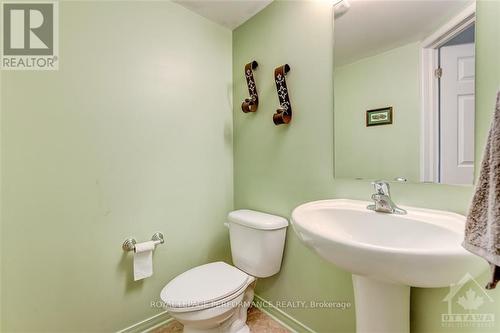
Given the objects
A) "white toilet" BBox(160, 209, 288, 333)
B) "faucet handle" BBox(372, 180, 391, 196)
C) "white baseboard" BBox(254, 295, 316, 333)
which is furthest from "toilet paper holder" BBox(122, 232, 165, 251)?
"faucet handle" BBox(372, 180, 391, 196)

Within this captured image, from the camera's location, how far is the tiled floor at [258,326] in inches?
55.9

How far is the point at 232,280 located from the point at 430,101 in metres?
1.25

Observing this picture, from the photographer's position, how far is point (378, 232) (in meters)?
0.93

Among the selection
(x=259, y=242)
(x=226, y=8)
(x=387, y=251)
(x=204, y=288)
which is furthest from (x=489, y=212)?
(x=226, y=8)

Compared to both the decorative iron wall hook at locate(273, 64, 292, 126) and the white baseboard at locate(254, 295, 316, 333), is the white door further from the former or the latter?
the white baseboard at locate(254, 295, 316, 333)

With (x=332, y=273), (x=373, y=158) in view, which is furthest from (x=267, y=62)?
(x=332, y=273)

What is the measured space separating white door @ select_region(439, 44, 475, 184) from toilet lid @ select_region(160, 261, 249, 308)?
1075 mm

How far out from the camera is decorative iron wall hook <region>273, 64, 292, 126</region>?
1.32 m

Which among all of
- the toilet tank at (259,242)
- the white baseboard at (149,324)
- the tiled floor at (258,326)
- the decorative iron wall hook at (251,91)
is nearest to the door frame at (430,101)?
the toilet tank at (259,242)

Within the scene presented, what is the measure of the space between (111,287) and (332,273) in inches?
48.1

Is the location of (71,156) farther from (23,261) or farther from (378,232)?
(378,232)

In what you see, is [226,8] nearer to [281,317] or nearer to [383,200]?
[383,200]

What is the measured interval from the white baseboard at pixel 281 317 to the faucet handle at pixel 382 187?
924mm

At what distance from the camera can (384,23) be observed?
105 centimetres
